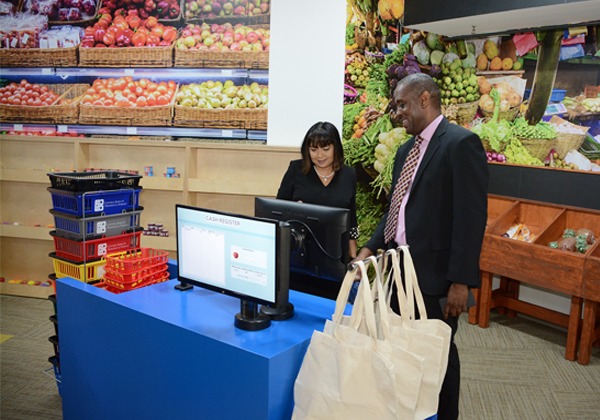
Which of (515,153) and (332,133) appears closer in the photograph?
(332,133)

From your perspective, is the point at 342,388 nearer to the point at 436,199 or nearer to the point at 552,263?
the point at 436,199

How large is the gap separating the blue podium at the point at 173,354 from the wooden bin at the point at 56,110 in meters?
3.37

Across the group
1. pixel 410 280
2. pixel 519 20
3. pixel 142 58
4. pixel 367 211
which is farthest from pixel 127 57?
pixel 410 280

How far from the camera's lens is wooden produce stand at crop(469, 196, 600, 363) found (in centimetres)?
390

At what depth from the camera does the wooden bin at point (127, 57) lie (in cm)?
530

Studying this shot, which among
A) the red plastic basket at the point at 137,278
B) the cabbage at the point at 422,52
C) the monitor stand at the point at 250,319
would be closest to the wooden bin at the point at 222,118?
the cabbage at the point at 422,52

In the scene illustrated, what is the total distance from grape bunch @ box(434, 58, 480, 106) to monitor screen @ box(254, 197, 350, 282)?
3.05 m

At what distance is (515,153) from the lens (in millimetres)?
4781

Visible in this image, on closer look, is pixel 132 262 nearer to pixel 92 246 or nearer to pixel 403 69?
pixel 92 246

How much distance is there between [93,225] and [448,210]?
76.0 inches

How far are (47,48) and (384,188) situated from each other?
355 cm

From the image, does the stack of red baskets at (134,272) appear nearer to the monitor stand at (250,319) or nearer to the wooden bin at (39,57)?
the monitor stand at (250,319)

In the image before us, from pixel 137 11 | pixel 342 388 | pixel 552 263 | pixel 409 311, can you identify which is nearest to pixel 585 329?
pixel 552 263

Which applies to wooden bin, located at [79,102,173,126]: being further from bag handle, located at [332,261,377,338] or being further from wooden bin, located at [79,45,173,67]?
bag handle, located at [332,261,377,338]
